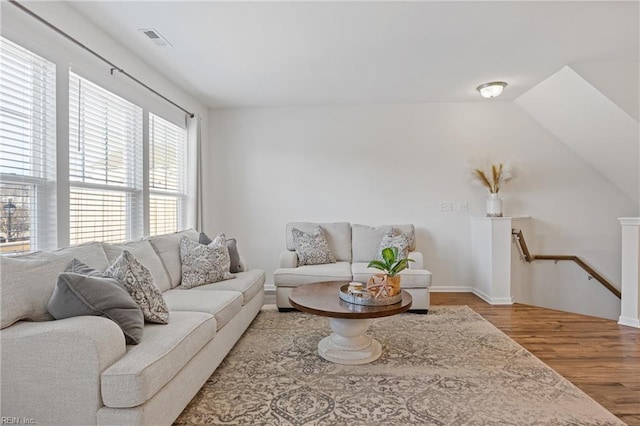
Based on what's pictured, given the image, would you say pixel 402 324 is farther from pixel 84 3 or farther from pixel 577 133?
pixel 84 3

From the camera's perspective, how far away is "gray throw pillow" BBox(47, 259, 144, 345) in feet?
5.76

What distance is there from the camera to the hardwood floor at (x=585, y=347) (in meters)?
2.25

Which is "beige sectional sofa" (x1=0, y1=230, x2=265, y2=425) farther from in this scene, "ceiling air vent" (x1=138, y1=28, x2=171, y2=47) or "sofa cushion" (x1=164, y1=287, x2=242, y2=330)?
"ceiling air vent" (x1=138, y1=28, x2=171, y2=47)

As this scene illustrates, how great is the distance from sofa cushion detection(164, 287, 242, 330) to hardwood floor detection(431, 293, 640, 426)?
7.92 ft

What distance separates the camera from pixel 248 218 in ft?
16.7

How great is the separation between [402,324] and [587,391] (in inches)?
60.1

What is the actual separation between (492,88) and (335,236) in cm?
252

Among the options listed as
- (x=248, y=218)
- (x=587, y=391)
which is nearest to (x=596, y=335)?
(x=587, y=391)

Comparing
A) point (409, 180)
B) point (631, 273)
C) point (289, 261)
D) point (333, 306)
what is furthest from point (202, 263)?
point (631, 273)

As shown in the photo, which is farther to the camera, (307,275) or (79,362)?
(307,275)

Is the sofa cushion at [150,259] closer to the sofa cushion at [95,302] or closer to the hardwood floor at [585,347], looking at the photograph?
the sofa cushion at [95,302]

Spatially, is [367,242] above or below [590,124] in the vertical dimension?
below

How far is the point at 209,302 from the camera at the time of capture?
8.62 feet

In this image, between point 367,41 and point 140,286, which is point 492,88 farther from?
point 140,286
